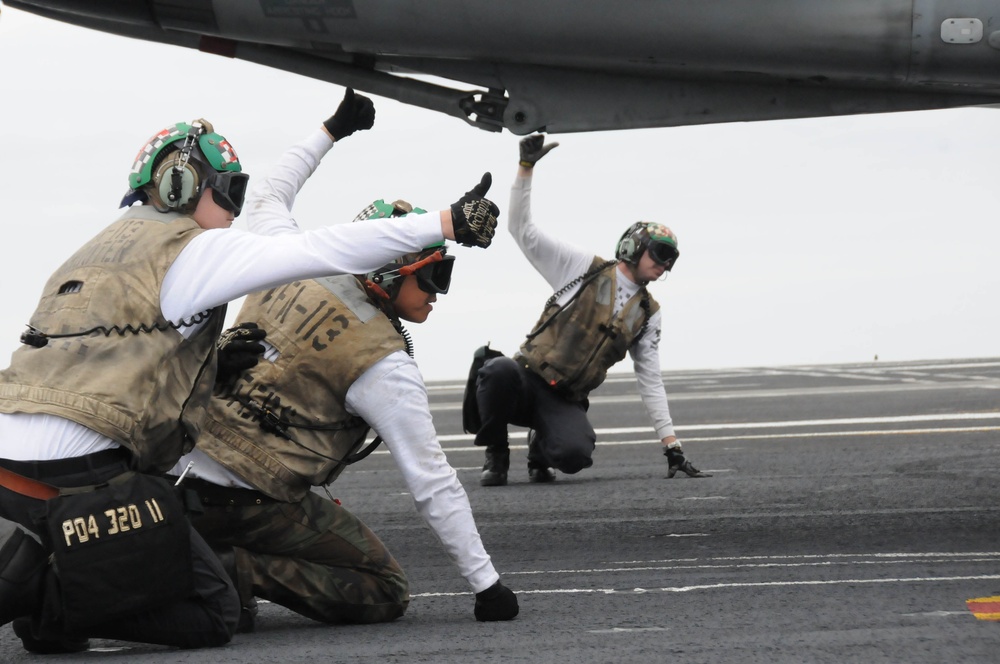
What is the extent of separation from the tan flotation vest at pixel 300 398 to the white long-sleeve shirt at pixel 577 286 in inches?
145

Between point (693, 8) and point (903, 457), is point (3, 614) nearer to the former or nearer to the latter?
point (693, 8)

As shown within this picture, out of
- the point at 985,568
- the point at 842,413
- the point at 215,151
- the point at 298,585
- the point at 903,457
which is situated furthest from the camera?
the point at 842,413

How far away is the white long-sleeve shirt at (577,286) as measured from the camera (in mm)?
8641

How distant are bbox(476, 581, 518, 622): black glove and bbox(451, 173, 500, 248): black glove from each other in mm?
1270

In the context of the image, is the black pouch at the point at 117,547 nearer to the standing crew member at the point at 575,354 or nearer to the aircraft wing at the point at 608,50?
the aircraft wing at the point at 608,50

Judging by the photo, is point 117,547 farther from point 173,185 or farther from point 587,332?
point 587,332

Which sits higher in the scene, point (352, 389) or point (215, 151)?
point (215, 151)

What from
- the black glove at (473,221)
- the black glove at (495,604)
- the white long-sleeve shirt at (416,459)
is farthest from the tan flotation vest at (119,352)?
the black glove at (495,604)

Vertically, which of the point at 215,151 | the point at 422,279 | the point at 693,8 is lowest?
the point at 422,279

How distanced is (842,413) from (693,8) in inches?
321

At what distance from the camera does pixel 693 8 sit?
6.44 m

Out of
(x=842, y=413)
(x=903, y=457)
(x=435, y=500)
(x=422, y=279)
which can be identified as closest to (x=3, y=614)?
(x=435, y=500)

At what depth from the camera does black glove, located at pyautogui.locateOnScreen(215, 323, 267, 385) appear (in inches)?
187

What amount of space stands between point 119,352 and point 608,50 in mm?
3276
